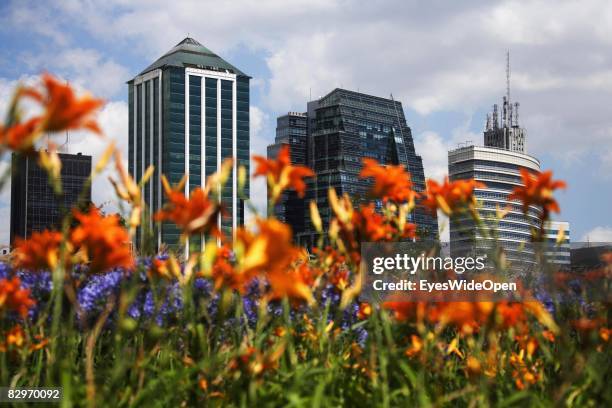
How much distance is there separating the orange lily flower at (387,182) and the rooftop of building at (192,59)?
129 m

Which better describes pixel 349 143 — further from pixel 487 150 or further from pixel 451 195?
pixel 451 195

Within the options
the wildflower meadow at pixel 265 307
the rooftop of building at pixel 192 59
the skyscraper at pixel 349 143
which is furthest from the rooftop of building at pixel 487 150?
the wildflower meadow at pixel 265 307

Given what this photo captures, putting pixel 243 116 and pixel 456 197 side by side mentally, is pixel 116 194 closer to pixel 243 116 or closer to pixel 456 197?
pixel 456 197

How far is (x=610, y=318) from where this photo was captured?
3.82m

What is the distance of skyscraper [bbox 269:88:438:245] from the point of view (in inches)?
5172

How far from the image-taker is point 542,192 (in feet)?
8.28

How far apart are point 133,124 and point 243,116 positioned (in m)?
24.0

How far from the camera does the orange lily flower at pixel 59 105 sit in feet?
5.94

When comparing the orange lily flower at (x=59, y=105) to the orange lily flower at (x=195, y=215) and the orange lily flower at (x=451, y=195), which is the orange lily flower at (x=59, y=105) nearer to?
the orange lily flower at (x=195, y=215)

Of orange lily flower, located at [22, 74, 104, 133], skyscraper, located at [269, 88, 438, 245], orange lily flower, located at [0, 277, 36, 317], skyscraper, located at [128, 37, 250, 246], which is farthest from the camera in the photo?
skyscraper, located at [269, 88, 438, 245]

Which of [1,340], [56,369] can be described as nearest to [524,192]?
[56,369]

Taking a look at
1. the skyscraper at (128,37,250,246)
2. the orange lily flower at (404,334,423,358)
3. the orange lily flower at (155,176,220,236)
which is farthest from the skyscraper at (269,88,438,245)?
the orange lily flower at (155,176,220,236)

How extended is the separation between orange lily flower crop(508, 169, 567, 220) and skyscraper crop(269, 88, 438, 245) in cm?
12417

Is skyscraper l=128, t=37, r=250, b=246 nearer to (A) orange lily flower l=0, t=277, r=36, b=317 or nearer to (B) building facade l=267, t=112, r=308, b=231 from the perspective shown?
(B) building facade l=267, t=112, r=308, b=231
